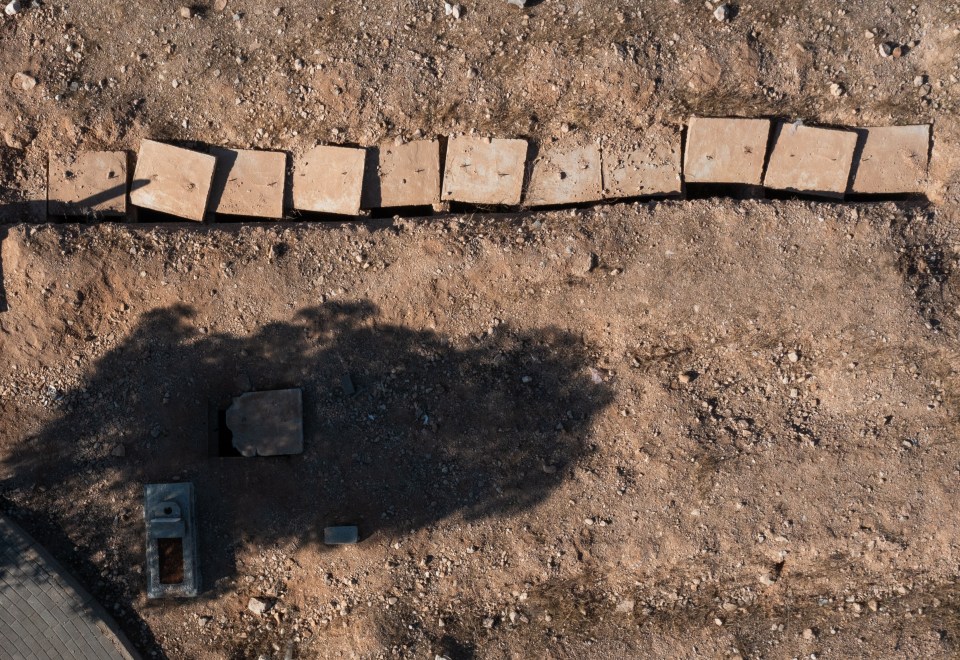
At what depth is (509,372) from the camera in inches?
223

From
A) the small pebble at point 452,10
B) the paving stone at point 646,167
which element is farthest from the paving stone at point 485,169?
the small pebble at point 452,10

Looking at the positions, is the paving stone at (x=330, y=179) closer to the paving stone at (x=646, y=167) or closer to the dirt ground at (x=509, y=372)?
the dirt ground at (x=509, y=372)

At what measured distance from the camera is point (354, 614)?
5.67 meters

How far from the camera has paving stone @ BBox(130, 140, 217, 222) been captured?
5766mm

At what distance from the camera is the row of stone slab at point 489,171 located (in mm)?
5793

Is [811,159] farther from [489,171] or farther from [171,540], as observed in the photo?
[171,540]

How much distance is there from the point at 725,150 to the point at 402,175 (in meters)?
2.94

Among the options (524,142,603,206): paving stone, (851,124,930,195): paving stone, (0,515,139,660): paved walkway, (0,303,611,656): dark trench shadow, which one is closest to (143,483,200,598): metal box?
(0,303,611,656): dark trench shadow

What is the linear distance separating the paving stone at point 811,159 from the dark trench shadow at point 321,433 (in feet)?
8.27

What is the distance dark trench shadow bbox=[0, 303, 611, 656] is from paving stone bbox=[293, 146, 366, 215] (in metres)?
0.97

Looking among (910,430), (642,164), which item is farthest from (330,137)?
(910,430)

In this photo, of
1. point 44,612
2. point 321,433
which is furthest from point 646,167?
point 44,612

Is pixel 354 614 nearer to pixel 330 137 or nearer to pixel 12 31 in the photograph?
pixel 330 137

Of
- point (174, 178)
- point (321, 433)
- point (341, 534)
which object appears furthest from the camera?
point (174, 178)
